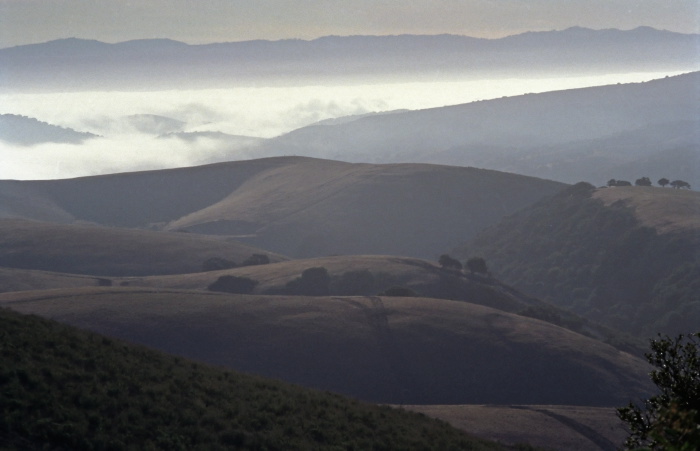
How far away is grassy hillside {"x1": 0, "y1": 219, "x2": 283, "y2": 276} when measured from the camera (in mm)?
94688

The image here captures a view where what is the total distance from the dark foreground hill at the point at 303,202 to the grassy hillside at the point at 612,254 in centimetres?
1645

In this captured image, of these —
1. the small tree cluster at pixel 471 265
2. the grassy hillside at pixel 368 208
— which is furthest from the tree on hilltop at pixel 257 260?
the grassy hillside at pixel 368 208

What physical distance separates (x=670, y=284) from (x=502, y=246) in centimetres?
3487

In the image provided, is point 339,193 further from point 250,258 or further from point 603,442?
point 603,442

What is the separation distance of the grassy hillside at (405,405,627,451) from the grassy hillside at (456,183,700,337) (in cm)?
4684

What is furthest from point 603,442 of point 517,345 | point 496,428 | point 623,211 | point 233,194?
point 233,194

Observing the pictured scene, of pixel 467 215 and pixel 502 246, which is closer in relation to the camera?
pixel 502 246

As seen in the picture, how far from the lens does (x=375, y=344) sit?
5425cm

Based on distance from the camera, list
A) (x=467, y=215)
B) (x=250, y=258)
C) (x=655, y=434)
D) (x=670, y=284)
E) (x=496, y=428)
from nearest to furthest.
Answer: (x=655, y=434)
(x=496, y=428)
(x=670, y=284)
(x=250, y=258)
(x=467, y=215)

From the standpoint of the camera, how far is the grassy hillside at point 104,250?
3728 inches

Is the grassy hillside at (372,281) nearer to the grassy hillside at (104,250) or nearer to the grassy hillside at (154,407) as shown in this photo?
the grassy hillside at (104,250)

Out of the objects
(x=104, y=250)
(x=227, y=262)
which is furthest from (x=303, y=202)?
(x=104, y=250)

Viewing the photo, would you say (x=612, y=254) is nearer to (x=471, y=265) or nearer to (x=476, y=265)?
(x=476, y=265)

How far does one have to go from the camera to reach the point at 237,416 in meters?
22.7
